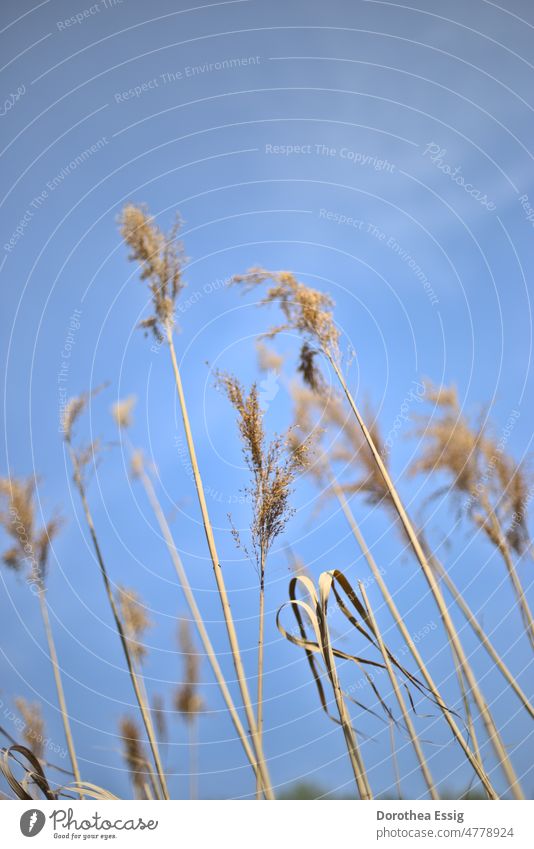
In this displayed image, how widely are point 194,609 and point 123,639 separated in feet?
1.31

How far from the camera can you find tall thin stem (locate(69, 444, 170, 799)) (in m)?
3.00

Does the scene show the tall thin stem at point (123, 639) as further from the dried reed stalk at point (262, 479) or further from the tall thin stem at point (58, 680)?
the dried reed stalk at point (262, 479)

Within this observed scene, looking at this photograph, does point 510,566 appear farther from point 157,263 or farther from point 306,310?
point 157,263

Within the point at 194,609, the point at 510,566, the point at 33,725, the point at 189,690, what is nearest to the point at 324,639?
the point at 194,609

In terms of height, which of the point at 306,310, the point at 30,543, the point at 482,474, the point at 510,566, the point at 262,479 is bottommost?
the point at 510,566

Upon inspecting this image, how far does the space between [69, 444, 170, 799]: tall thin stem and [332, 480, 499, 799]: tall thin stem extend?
131 cm

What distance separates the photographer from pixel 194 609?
3.36 meters

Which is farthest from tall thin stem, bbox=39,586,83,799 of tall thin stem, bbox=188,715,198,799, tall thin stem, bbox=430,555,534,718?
tall thin stem, bbox=430,555,534,718

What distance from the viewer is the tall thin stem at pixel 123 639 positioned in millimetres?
3000

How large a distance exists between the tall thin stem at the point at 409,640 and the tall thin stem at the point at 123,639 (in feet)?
4.29

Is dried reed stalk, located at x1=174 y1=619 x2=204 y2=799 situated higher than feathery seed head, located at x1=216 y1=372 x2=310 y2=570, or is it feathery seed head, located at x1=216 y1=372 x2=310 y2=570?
feathery seed head, located at x1=216 y1=372 x2=310 y2=570
